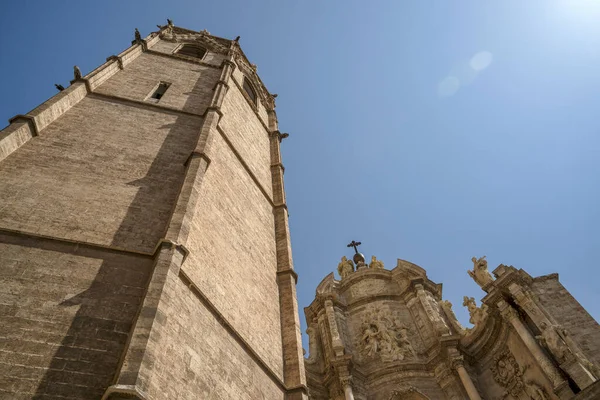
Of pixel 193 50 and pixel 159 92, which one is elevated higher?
pixel 193 50

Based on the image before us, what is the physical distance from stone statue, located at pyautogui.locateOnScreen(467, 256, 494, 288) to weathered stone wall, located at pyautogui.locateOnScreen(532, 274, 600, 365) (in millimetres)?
1433

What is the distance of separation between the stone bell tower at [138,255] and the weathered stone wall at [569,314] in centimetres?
653

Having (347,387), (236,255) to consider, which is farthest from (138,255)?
(347,387)

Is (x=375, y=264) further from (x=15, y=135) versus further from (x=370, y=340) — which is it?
(x=15, y=135)

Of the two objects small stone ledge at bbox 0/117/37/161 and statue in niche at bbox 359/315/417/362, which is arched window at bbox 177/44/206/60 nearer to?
small stone ledge at bbox 0/117/37/161

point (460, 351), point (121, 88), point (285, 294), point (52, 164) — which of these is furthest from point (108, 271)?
point (460, 351)

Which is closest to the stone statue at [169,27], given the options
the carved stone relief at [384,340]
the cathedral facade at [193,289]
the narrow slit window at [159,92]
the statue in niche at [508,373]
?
the cathedral facade at [193,289]

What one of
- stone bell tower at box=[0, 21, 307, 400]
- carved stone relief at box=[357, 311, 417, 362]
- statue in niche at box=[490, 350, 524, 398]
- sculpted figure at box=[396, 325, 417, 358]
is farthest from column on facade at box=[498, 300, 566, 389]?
stone bell tower at box=[0, 21, 307, 400]

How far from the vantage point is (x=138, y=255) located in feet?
21.1

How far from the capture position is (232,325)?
691 centimetres

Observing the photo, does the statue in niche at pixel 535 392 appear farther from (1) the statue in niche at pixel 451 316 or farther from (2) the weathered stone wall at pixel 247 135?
(2) the weathered stone wall at pixel 247 135

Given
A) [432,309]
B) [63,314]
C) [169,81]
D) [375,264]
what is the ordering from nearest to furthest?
[63,314]
[169,81]
[432,309]
[375,264]

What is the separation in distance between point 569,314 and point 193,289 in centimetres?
926

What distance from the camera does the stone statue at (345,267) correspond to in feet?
62.4
